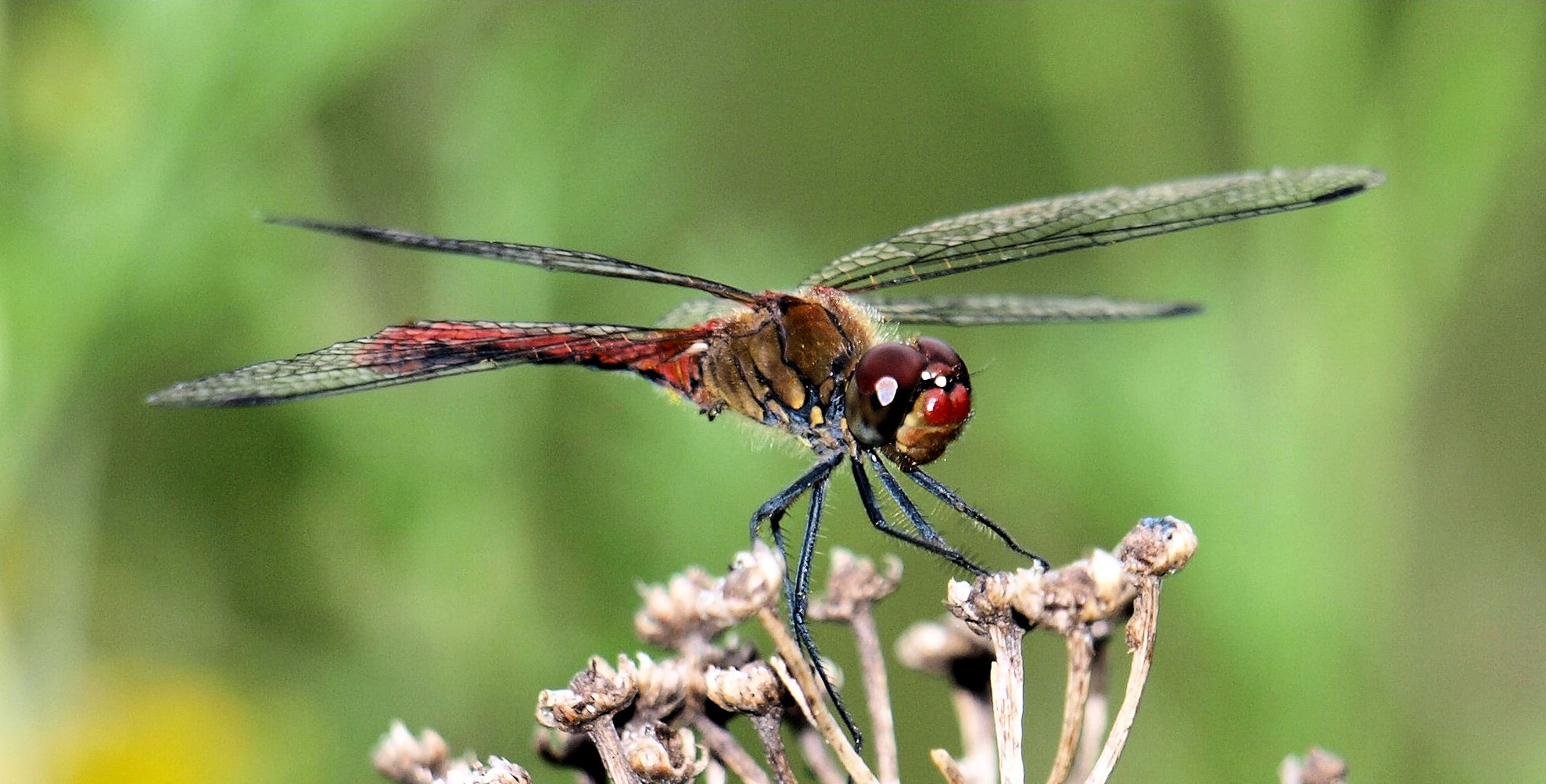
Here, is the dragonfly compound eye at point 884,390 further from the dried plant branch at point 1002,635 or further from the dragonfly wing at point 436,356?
the dried plant branch at point 1002,635

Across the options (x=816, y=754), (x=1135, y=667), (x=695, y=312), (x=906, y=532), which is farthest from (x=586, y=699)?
(x=695, y=312)

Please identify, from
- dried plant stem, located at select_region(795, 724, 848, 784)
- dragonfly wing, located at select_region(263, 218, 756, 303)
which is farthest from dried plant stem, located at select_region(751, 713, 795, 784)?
dragonfly wing, located at select_region(263, 218, 756, 303)

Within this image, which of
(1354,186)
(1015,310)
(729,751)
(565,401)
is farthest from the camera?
(565,401)

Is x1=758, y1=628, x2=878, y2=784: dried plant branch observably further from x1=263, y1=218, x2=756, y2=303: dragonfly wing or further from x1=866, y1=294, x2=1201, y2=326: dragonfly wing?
x1=866, y1=294, x2=1201, y2=326: dragonfly wing

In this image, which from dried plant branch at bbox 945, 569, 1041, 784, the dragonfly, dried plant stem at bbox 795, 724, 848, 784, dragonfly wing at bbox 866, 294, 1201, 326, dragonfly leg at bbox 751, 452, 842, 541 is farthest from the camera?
dragonfly wing at bbox 866, 294, 1201, 326

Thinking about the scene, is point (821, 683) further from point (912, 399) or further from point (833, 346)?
point (833, 346)

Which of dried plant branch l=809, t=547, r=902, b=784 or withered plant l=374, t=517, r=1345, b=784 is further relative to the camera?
dried plant branch l=809, t=547, r=902, b=784

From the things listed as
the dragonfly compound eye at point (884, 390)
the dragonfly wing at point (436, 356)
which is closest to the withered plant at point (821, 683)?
the dragonfly compound eye at point (884, 390)
